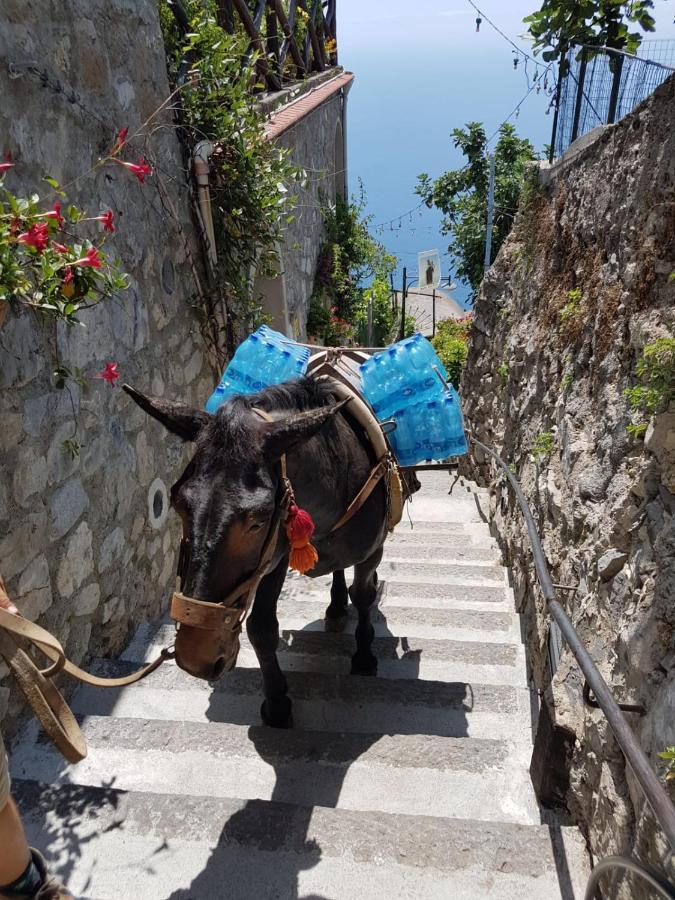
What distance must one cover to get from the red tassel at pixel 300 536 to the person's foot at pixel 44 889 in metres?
1.14

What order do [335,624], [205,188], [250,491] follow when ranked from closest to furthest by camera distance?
[250,491] < [335,624] < [205,188]

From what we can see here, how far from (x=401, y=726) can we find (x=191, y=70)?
4.12 meters

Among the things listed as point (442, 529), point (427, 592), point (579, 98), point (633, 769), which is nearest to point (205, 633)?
point (633, 769)

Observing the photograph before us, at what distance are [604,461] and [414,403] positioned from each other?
3.13 feet

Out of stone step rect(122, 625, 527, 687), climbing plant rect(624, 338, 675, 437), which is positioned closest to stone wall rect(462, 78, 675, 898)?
climbing plant rect(624, 338, 675, 437)

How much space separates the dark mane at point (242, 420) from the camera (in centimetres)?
186

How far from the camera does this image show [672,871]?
147 centimetres

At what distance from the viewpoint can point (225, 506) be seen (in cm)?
177

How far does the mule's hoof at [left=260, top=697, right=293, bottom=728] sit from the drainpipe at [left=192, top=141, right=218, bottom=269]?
3.05 meters

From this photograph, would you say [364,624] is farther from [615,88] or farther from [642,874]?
[615,88]

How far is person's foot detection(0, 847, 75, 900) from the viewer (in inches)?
66.5

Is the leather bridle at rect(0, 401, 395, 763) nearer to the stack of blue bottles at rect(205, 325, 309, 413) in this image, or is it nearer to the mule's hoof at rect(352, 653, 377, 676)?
the stack of blue bottles at rect(205, 325, 309, 413)

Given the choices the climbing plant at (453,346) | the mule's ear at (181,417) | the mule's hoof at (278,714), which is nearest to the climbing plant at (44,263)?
the mule's ear at (181,417)

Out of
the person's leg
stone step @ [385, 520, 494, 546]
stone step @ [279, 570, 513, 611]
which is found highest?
the person's leg
